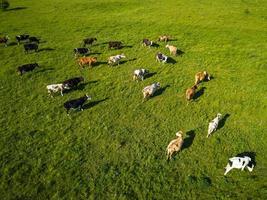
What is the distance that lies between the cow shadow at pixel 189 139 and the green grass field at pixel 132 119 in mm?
131

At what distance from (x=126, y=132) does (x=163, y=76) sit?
9.12m

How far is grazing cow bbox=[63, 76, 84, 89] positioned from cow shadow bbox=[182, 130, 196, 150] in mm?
10909

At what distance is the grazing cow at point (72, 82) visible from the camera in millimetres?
25772

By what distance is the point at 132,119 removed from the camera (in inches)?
910

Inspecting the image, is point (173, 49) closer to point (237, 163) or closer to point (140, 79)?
point (140, 79)

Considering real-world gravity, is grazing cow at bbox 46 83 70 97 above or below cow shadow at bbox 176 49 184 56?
above

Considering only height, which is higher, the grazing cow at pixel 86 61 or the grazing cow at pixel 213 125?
the grazing cow at pixel 86 61

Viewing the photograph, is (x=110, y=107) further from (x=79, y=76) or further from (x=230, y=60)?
(x=230, y=60)

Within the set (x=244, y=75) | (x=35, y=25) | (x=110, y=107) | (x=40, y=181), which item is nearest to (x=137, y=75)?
(x=110, y=107)

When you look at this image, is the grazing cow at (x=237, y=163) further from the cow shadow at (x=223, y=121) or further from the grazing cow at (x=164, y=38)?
the grazing cow at (x=164, y=38)

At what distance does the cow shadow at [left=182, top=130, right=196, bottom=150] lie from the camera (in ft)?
67.8

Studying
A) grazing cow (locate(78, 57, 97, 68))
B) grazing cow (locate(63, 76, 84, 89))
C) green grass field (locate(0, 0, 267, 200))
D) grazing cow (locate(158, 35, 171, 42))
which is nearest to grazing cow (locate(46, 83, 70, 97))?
grazing cow (locate(63, 76, 84, 89))

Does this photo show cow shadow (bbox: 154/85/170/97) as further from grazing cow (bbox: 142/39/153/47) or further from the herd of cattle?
grazing cow (bbox: 142/39/153/47)

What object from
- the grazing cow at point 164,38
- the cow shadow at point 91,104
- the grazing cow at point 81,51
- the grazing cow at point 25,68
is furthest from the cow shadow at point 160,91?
the grazing cow at point 25,68
